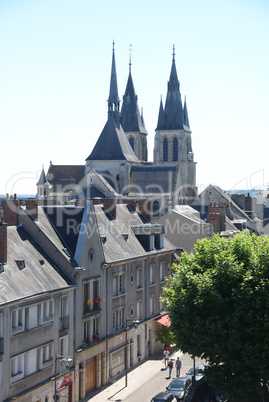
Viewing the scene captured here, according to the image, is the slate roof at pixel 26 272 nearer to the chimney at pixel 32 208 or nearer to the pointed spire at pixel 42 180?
the chimney at pixel 32 208

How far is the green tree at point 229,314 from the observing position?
29.9 meters

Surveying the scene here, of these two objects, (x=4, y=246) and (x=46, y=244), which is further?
(x=46, y=244)

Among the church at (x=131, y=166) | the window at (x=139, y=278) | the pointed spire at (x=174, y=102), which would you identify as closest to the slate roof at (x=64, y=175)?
the church at (x=131, y=166)

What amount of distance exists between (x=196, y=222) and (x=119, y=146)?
54.9m

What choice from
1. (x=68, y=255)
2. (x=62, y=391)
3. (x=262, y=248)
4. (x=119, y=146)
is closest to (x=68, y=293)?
(x=68, y=255)

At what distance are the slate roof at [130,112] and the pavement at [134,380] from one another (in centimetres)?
8858

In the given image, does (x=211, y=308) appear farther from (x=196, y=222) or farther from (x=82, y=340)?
(x=196, y=222)

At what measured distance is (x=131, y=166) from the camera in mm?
112688

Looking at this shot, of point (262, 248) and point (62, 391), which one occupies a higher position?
point (262, 248)

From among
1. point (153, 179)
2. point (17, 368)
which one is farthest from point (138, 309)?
point (153, 179)

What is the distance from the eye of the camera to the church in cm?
10519

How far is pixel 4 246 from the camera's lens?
29.7 meters

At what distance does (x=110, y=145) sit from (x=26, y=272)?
82014 millimetres

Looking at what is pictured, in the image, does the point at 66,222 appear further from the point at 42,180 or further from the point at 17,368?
the point at 42,180
